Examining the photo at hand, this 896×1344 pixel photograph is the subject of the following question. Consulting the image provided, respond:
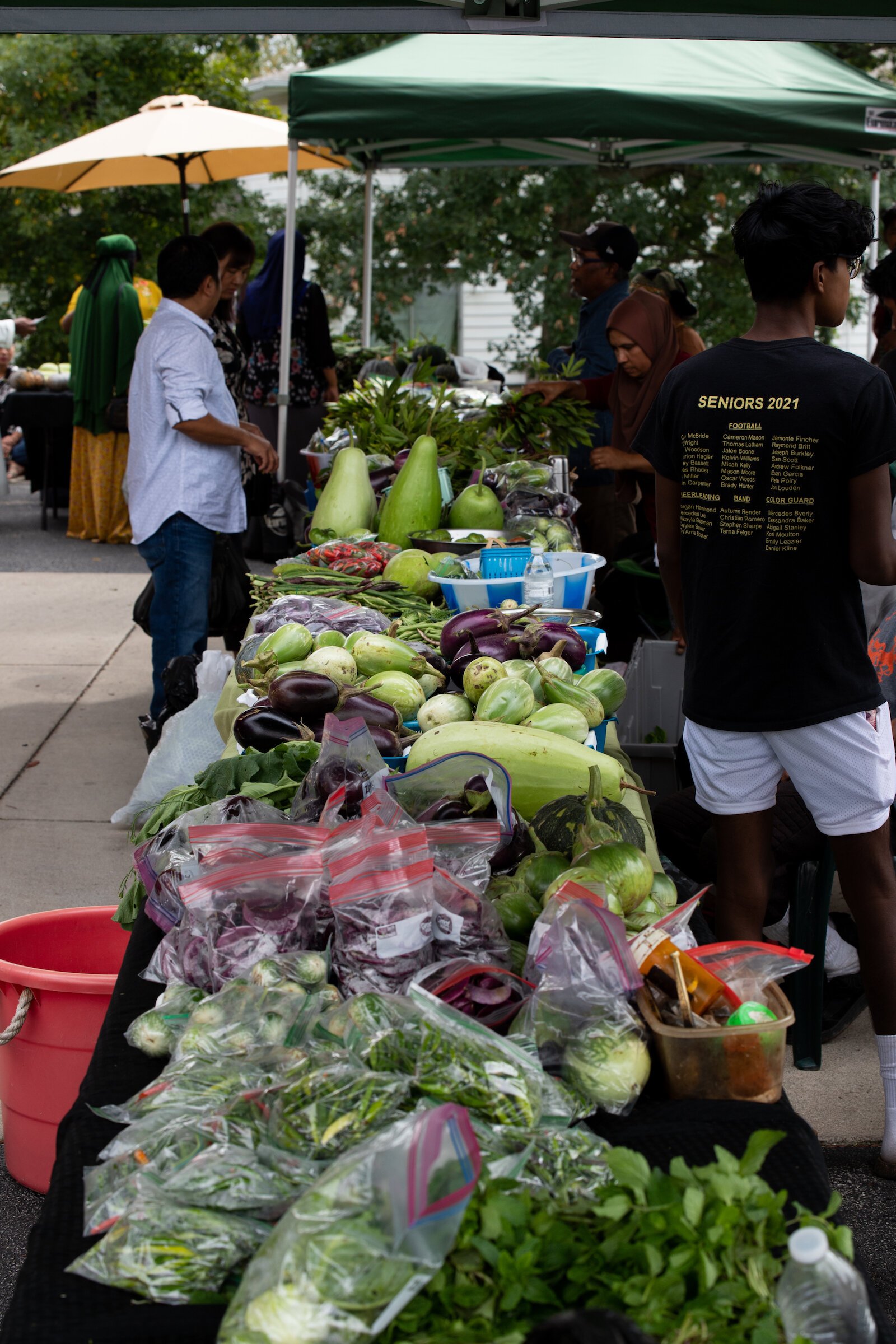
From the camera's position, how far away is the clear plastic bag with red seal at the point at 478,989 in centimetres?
162

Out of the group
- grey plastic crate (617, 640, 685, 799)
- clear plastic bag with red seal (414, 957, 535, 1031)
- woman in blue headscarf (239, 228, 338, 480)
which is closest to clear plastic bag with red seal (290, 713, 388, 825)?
clear plastic bag with red seal (414, 957, 535, 1031)

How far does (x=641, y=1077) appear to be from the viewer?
5.13ft

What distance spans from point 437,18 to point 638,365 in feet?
5.88

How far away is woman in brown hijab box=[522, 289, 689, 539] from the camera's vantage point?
17.6 feet

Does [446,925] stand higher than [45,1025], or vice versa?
[446,925]

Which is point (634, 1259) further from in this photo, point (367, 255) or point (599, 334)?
point (367, 255)

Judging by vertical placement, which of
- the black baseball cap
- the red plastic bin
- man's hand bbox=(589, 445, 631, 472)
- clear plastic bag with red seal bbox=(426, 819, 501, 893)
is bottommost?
the red plastic bin

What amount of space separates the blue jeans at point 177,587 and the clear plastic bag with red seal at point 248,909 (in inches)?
137

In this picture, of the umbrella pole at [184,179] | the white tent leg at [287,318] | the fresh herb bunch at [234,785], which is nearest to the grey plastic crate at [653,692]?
the fresh herb bunch at [234,785]

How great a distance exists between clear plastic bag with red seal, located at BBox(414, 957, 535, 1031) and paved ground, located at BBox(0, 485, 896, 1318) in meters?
1.39

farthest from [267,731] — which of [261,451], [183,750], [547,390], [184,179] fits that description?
[184,179]

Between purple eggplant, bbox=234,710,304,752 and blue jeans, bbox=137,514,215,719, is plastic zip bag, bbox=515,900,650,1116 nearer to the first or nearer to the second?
purple eggplant, bbox=234,710,304,752

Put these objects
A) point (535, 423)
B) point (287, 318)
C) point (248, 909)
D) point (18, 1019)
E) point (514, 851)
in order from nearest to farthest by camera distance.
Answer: point (248, 909), point (514, 851), point (18, 1019), point (535, 423), point (287, 318)

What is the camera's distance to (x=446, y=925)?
1.75 metres
